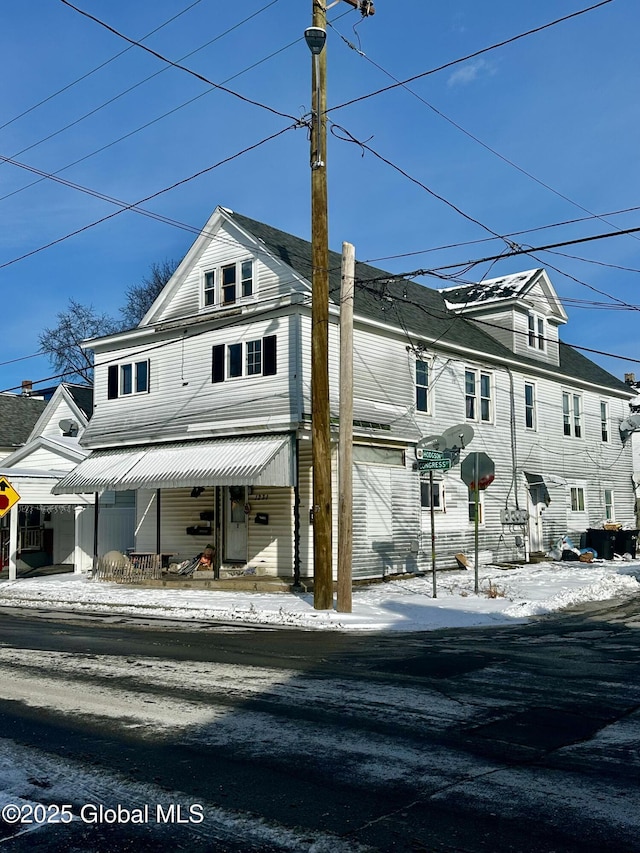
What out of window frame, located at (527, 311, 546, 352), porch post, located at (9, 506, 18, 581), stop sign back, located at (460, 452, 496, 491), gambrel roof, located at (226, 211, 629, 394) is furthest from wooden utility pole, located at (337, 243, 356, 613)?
window frame, located at (527, 311, 546, 352)

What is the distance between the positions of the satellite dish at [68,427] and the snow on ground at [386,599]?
804 cm

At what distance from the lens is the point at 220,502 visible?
2298 centimetres

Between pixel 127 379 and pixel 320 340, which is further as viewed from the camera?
pixel 127 379

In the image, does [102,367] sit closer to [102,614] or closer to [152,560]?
[152,560]

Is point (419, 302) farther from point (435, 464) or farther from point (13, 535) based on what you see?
point (13, 535)

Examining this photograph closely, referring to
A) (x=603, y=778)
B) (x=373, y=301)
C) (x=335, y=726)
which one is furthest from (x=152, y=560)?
(x=603, y=778)

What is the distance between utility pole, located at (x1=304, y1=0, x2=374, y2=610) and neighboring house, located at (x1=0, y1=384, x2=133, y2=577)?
13.6 metres

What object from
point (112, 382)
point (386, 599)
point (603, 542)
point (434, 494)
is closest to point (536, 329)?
point (603, 542)

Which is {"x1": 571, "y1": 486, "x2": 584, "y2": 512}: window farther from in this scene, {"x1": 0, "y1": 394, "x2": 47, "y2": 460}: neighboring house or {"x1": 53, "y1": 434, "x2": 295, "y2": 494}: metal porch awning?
{"x1": 0, "y1": 394, "x2": 47, "y2": 460}: neighboring house

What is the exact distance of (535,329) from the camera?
31.9 m

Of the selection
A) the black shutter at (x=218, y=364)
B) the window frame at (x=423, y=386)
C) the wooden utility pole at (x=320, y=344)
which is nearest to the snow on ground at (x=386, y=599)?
the wooden utility pole at (x=320, y=344)

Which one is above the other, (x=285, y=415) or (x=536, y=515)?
(x=285, y=415)

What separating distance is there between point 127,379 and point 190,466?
5.83m

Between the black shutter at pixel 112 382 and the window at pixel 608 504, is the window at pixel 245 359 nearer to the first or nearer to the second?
the black shutter at pixel 112 382
